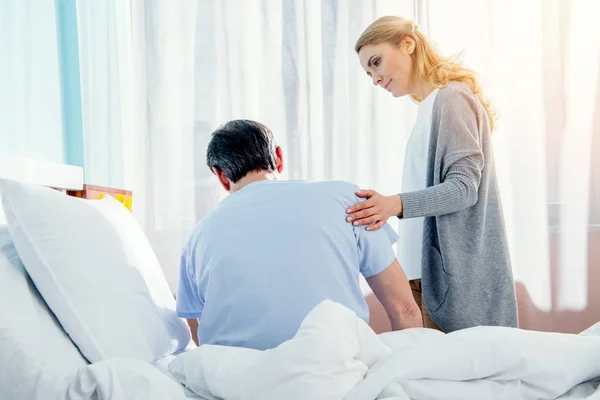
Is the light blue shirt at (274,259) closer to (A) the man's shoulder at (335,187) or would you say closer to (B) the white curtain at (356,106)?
(A) the man's shoulder at (335,187)

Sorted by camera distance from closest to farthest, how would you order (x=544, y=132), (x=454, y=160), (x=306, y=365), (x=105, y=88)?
(x=306, y=365) → (x=454, y=160) → (x=105, y=88) → (x=544, y=132)

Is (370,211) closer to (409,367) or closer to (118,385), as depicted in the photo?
(409,367)

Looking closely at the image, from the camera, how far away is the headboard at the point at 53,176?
143 centimetres

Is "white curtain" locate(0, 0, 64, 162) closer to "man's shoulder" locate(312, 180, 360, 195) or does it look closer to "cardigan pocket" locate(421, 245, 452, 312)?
"man's shoulder" locate(312, 180, 360, 195)

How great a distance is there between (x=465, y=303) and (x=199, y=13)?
154 cm

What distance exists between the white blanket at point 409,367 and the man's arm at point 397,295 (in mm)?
451

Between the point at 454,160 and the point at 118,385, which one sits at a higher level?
the point at 454,160

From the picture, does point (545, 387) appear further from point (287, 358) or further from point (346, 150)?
point (346, 150)

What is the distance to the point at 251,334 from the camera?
47.2 inches

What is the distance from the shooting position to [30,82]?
1.71m

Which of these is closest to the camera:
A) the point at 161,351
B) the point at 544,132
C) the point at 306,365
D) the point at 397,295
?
the point at 306,365

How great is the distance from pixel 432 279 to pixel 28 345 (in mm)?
1040

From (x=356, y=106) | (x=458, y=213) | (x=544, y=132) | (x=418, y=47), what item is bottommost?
(x=458, y=213)

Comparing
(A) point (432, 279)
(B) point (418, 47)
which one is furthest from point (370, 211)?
(B) point (418, 47)
